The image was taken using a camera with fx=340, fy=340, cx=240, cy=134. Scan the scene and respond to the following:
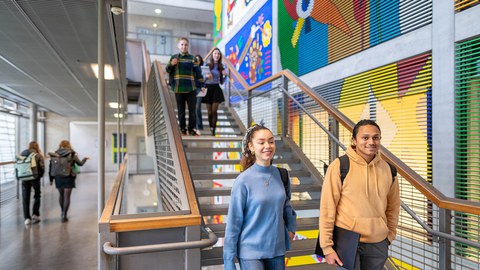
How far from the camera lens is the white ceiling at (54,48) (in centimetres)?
409

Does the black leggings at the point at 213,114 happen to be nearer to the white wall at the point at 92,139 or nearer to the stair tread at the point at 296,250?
the stair tread at the point at 296,250

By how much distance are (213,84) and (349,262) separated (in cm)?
423

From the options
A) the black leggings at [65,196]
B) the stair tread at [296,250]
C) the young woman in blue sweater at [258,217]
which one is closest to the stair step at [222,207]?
the stair tread at [296,250]

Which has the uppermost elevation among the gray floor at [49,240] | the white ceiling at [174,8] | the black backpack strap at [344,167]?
the white ceiling at [174,8]

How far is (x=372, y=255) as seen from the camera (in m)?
1.98

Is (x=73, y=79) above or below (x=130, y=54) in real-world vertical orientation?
below

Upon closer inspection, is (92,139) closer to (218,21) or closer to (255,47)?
(218,21)

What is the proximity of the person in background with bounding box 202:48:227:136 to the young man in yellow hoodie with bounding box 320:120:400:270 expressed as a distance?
384cm

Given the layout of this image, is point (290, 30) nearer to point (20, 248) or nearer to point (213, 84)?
point (213, 84)

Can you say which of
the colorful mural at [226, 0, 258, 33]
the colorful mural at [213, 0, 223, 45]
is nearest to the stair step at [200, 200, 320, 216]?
the colorful mural at [226, 0, 258, 33]

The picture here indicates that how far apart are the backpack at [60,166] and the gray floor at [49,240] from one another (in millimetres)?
970

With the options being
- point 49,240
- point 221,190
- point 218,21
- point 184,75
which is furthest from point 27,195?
point 218,21

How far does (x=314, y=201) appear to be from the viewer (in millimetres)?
3764

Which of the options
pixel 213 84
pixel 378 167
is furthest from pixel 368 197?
pixel 213 84
